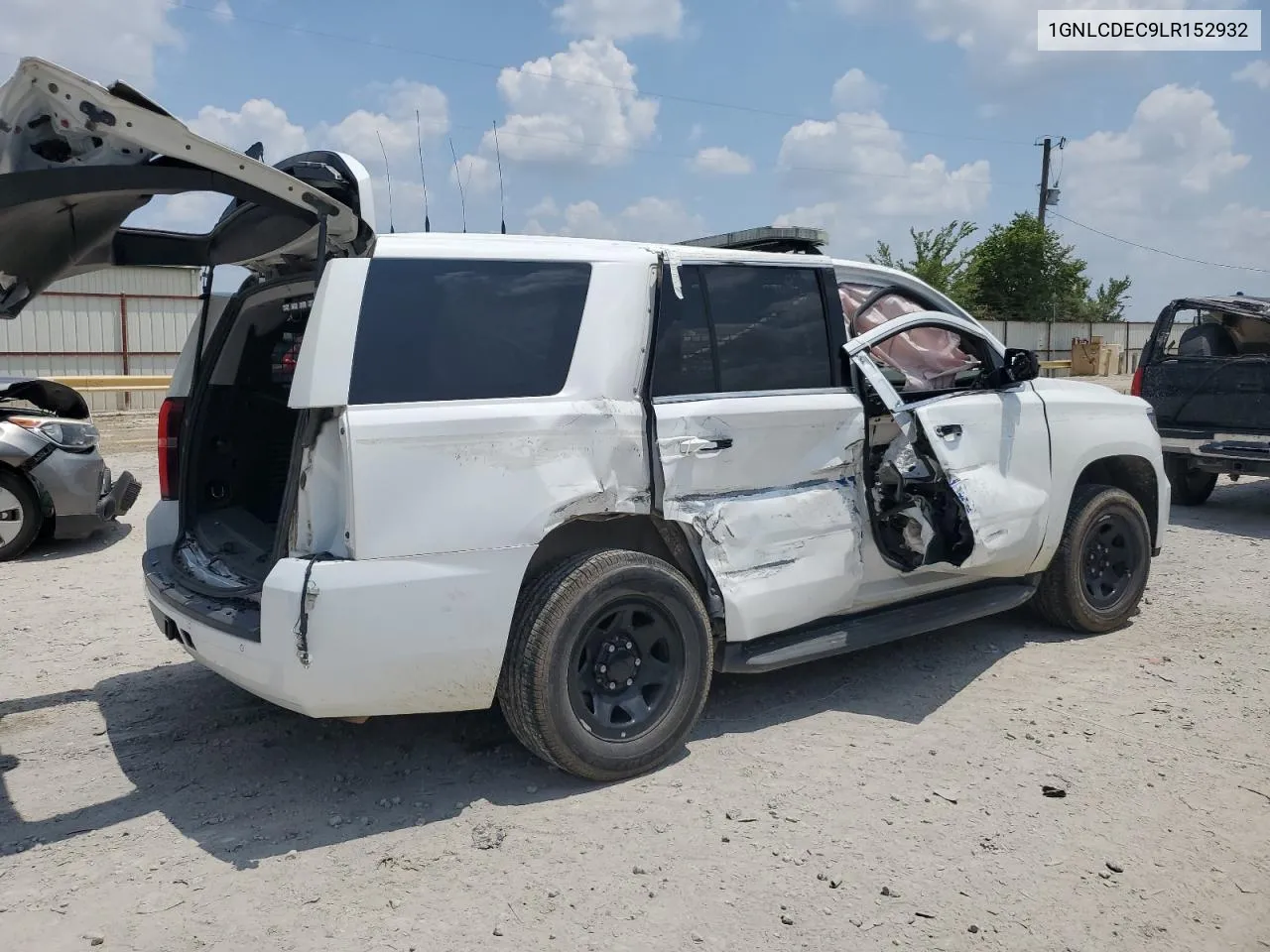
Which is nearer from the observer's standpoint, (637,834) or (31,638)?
(637,834)

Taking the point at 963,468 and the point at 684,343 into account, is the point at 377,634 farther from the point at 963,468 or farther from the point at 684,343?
the point at 963,468

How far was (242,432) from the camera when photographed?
4.72 meters

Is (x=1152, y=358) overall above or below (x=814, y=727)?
above

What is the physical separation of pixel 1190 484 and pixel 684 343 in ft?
26.9

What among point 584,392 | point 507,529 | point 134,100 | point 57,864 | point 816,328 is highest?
point 134,100

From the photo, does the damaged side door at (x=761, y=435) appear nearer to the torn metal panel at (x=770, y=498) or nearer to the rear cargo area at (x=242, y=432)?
the torn metal panel at (x=770, y=498)

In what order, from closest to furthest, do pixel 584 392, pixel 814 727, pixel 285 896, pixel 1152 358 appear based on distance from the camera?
pixel 285 896
pixel 584 392
pixel 814 727
pixel 1152 358

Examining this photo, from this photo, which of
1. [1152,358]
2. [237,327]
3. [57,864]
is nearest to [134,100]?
[237,327]

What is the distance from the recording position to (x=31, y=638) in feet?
18.5

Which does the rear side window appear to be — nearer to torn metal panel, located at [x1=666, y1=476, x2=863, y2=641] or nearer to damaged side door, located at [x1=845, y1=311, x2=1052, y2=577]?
damaged side door, located at [x1=845, y1=311, x2=1052, y2=577]

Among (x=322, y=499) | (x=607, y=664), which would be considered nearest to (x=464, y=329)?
(x=322, y=499)

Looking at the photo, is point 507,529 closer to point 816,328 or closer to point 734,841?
point 734,841

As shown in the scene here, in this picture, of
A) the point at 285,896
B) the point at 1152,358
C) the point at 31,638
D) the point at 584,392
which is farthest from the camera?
the point at 1152,358

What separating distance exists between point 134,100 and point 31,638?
12.1 ft
